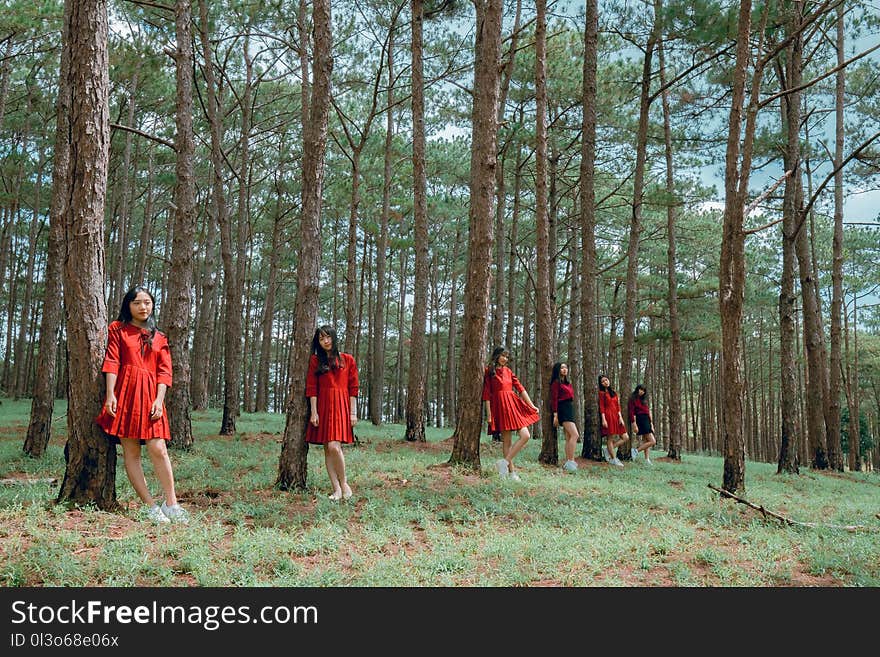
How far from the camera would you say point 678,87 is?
49.7 feet

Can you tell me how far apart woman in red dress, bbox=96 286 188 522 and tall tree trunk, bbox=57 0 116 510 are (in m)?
0.15

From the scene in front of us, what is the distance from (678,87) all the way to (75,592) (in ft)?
52.9

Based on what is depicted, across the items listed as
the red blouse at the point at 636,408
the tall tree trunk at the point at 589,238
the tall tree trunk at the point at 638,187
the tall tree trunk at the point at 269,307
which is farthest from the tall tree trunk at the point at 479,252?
the tall tree trunk at the point at 269,307

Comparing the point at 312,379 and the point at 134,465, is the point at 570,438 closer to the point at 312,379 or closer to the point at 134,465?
the point at 312,379

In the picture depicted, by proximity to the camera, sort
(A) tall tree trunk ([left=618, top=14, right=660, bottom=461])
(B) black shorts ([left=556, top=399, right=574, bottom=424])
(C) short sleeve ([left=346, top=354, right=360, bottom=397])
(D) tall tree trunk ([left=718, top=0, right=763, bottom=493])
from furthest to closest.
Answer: (A) tall tree trunk ([left=618, top=14, right=660, bottom=461]) → (B) black shorts ([left=556, top=399, right=574, bottom=424]) → (D) tall tree trunk ([left=718, top=0, right=763, bottom=493]) → (C) short sleeve ([left=346, top=354, right=360, bottom=397])

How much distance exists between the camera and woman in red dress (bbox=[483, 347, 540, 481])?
8055mm

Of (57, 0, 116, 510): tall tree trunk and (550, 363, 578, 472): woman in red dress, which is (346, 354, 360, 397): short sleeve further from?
(550, 363, 578, 472): woman in red dress

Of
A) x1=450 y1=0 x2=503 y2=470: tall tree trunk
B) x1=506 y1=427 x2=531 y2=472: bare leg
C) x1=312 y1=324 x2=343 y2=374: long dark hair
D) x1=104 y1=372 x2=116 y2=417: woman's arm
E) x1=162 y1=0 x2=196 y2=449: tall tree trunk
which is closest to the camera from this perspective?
x1=104 y1=372 x2=116 y2=417: woman's arm

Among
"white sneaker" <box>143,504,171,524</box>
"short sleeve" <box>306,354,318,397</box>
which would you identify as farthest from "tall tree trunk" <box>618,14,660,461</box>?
"white sneaker" <box>143,504,171,524</box>

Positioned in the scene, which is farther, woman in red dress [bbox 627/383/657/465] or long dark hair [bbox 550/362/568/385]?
woman in red dress [bbox 627/383/657/465]

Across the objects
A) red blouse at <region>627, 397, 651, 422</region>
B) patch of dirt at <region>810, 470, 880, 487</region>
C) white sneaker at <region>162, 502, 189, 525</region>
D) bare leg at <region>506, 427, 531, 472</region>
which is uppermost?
red blouse at <region>627, 397, 651, 422</region>

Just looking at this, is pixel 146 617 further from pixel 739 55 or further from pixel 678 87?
pixel 678 87

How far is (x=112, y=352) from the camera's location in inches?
187

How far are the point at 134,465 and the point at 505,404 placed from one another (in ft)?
15.3
